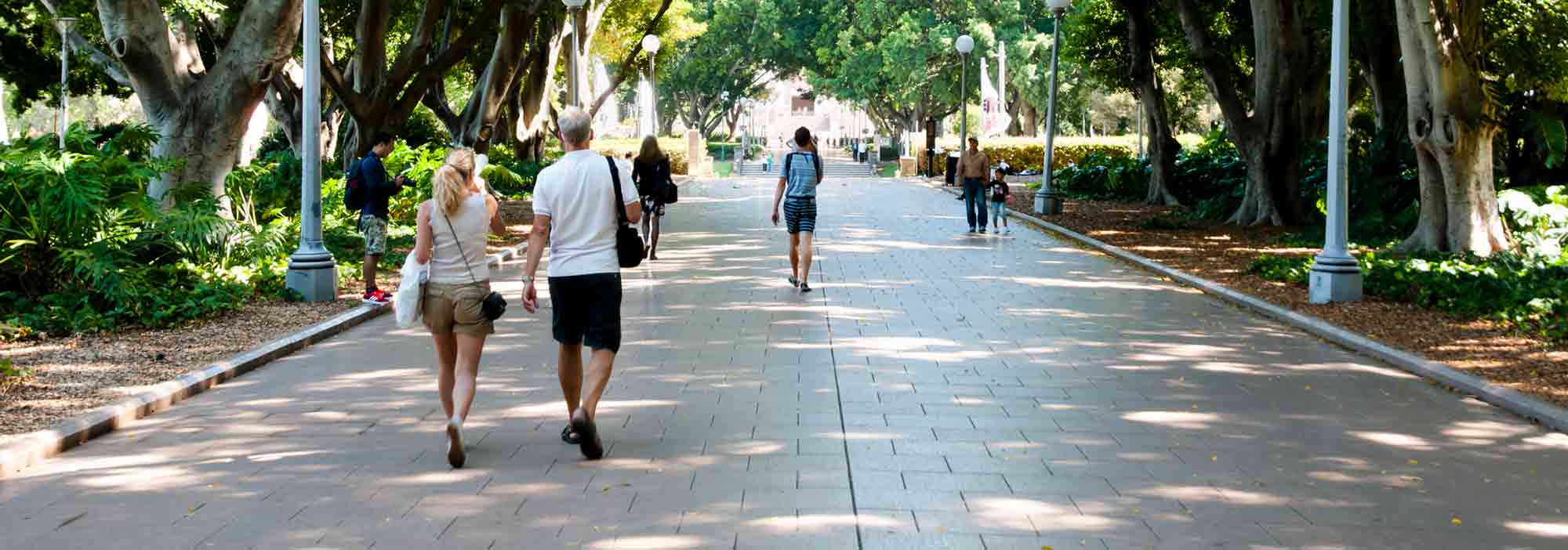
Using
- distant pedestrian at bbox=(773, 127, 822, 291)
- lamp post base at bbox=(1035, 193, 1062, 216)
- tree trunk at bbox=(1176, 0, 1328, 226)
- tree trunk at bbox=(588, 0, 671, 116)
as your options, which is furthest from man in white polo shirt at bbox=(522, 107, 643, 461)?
tree trunk at bbox=(588, 0, 671, 116)

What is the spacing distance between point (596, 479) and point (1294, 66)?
18.7 metres

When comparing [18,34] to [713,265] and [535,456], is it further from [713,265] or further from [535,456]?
[535,456]

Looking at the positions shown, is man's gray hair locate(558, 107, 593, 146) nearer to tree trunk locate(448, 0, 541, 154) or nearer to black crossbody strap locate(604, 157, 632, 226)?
black crossbody strap locate(604, 157, 632, 226)

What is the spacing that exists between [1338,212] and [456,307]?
9.27 meters

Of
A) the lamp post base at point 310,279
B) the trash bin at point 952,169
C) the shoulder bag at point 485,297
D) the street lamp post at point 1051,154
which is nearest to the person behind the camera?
the shoulder bag at point 485,297

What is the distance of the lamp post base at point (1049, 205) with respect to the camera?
27.4 m

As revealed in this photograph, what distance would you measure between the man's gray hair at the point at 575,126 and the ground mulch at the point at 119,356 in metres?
2.95

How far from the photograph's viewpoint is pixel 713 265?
56.2ft

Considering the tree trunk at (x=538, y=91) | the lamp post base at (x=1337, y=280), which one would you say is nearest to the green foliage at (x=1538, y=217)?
the lamp post base at (x=1337, y=280)

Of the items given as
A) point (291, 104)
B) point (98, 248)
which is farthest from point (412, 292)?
point (291, 104)

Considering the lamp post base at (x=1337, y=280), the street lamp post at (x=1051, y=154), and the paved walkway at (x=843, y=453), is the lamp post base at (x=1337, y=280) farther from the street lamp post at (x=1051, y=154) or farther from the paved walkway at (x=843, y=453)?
the street lamp post at (x=1051, y=154)

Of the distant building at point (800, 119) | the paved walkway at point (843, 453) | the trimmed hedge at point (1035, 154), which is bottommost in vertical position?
the paved walkway at point (843, 453)

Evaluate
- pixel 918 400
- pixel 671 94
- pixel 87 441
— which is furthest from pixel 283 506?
pixel 671 94

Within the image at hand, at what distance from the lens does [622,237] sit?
22.6ft
